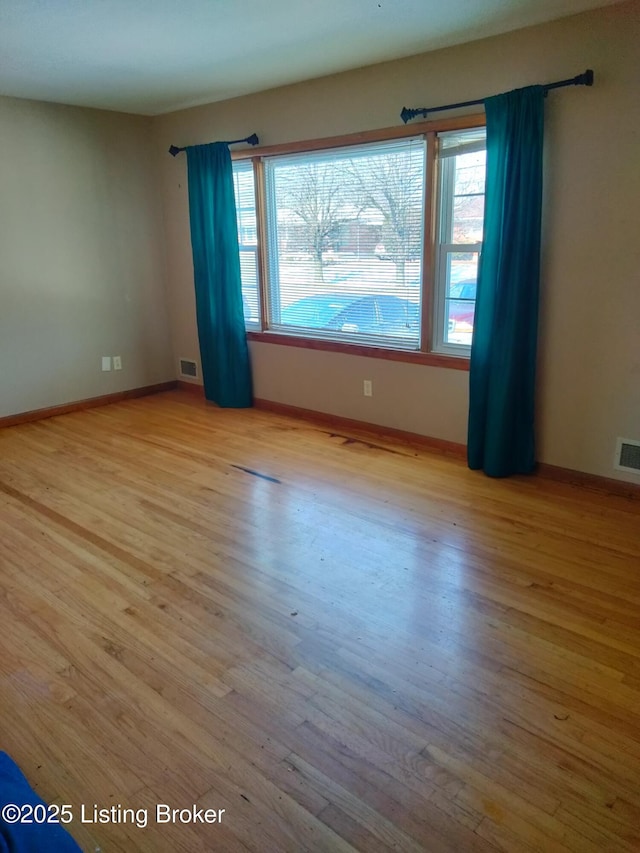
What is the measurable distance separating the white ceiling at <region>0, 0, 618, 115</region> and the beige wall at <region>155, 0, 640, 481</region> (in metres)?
0.12

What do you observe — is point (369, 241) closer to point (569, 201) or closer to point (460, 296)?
point (460, 296)

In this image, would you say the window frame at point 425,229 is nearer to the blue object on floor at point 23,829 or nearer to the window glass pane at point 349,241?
the window glass pane at point 349,241

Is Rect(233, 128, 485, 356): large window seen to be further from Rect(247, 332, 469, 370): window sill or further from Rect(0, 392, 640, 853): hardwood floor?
Rect(0, 392, 640, 853): hardwood floor

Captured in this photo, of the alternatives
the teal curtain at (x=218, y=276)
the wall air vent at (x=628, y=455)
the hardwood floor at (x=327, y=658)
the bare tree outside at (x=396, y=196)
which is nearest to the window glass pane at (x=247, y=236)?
the teal curtain at (x=218, y=276)

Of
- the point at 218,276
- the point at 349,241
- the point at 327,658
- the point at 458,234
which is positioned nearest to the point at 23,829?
the point at 327,658

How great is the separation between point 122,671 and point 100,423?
307cm

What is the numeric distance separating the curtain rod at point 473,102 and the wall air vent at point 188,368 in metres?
2.91

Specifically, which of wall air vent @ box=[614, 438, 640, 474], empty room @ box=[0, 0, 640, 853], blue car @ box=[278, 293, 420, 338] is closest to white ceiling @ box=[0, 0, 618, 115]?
empty room @ box=[0, 0, 640, 853]

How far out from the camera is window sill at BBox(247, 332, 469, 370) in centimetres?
380

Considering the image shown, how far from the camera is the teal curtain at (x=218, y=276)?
462 cm

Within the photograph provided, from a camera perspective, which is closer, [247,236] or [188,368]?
[247,236]

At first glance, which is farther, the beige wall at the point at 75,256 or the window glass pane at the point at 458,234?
the beige wall at the point at 75,256

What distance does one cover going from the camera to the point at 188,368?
562 centimetres

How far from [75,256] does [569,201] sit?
3.81 metres
